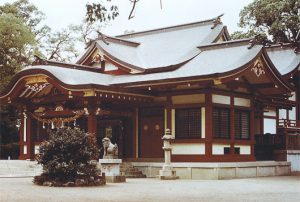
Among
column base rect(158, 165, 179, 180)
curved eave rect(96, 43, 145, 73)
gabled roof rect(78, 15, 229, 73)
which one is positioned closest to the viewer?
column base rect(158, 165, 179, 180)

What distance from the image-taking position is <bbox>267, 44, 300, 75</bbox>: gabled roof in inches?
1316

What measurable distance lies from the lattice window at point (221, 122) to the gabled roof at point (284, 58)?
9.17 meters

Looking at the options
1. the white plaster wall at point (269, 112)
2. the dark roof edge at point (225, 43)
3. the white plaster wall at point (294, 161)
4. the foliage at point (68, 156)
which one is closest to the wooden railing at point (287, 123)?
the white plaster wall at point (269, 112)

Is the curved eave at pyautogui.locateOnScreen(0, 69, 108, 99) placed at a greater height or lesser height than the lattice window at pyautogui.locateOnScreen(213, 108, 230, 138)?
greater

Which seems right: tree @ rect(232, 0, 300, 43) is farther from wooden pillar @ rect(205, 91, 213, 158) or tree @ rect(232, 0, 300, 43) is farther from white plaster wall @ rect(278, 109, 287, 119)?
wooden pillar @ rect(205, 91, 213, 158)

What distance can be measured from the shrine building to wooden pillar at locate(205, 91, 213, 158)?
4cm

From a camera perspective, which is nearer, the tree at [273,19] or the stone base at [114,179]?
the stone base at [114,179]

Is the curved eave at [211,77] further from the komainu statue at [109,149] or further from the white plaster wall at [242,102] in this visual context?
the komainu statue at [109,149]

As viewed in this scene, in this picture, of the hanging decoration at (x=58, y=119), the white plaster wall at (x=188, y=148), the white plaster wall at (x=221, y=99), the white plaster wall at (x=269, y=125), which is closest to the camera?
the white plaster wall at (x=188, y=148)

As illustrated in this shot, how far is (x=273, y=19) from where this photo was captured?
44.6 m

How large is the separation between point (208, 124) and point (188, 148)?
1.58 metres

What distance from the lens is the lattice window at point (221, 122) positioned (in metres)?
24.4

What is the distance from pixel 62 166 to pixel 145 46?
1524cm

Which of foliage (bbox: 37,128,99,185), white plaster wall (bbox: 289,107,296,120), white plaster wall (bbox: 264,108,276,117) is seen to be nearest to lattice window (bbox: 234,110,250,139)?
white plaster wall (bbox: 264,108,276,117)
